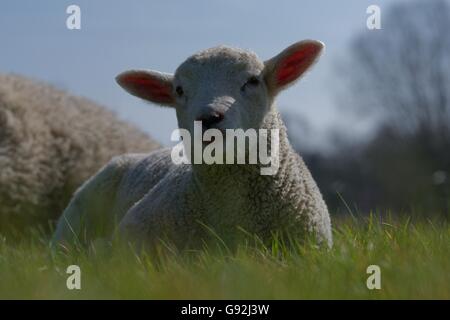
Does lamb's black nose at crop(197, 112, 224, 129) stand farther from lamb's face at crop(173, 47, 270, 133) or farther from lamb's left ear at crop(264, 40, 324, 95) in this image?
lamb's left ear at crop(264, 40, 324, 95)

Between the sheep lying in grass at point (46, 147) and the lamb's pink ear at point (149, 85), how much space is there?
424cm

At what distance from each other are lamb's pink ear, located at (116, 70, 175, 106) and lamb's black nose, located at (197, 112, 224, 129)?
92 centimetres

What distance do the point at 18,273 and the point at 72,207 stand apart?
265cm

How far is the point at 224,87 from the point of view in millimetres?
4672

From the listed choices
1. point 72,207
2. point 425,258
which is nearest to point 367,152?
point 72,207

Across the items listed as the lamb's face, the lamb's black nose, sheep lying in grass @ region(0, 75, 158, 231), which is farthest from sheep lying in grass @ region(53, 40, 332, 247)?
sheep lying in grass @ region(0, 75, 158, 231)

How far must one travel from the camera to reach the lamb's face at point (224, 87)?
456cm

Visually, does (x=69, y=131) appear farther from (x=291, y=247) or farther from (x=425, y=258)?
(x=425, y=258)

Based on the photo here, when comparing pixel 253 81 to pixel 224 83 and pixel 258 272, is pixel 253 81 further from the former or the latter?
pixel 258 272

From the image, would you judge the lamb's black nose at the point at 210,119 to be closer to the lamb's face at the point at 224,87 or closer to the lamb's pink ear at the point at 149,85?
the lamb's face at the point at 224,87

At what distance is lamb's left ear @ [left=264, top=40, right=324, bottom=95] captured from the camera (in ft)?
16.3

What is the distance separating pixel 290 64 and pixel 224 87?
58 cm

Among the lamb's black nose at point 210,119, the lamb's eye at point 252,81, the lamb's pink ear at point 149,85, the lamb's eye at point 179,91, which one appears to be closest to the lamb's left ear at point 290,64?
the lamb's eye at point 252,81

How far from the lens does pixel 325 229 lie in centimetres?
491
